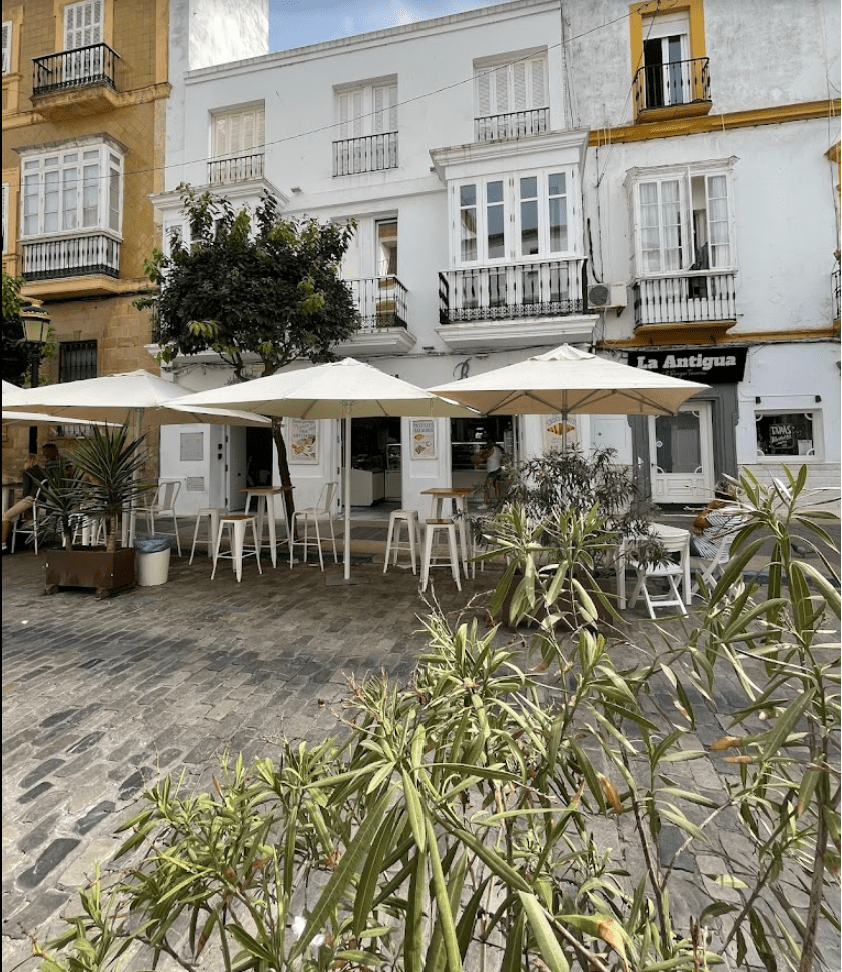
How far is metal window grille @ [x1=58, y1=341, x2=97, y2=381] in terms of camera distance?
41.9 feet

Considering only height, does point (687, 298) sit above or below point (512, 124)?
below

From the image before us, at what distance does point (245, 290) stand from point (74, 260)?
6.47m

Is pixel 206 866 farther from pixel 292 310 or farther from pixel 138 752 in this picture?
pixel 292 310

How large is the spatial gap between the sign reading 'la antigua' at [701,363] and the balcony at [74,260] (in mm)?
11292

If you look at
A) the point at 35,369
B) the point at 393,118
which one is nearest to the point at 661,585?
the point at 35,369

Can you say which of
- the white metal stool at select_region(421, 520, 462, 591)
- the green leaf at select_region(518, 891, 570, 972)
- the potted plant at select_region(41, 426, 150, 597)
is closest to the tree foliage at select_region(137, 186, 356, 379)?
the potted plant at select_region(41, 426, 150, 597)

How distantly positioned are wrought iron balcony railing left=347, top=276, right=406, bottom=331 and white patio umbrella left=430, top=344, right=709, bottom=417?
587cm

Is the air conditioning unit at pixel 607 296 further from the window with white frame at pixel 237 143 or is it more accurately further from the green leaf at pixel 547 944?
the green leaf at pixel 547 944

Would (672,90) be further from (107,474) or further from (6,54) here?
(6,54)

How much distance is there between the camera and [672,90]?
10.7m

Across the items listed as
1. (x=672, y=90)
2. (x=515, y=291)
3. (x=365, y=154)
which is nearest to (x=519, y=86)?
(x=672, y=90)

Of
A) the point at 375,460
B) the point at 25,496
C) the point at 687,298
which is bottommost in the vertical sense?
the point at 25,496

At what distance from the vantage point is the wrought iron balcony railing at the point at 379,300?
11211 mm

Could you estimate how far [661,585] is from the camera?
596 cm
